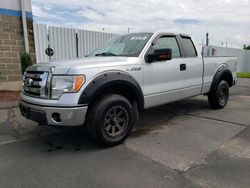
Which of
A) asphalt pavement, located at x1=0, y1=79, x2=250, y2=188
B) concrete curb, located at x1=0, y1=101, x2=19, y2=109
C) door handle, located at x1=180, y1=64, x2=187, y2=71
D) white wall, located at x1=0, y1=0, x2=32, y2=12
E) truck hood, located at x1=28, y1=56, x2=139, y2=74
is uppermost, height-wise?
white wall, located at x1=0, y1=0, x2=32, y2=12

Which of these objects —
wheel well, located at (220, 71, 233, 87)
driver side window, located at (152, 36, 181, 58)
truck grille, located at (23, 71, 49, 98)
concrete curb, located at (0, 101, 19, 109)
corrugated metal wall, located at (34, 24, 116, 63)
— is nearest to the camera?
truck grille, located at (23, 71, 49, 98)

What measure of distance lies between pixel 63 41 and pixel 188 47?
216 inches

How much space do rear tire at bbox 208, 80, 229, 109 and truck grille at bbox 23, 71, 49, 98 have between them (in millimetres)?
4240

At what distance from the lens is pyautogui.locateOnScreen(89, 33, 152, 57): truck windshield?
14.7ft

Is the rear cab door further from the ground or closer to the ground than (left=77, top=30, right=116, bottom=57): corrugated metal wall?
closer to the ground

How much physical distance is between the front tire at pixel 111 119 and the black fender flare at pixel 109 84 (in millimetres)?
194

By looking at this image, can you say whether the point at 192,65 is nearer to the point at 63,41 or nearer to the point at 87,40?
the point at 63,41

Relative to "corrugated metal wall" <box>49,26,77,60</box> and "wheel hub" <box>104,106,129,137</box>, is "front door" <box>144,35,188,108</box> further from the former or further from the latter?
"corrugated metal wall" <box>49,26,77,60</box>

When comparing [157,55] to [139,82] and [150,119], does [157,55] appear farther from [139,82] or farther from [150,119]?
[150,119]

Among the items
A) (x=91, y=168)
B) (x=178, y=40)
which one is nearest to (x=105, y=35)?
(x=178, y=40)

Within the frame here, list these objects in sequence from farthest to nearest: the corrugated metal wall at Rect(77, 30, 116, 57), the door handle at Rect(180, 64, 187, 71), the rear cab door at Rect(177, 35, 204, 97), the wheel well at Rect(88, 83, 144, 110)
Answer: the corrugated metal wall at Rect(77, 30, 116, 57), the rear cab door at Rect(177, 35, 204, 97), the door handle at Rect(180, 64, 187, 71), the wheel well at Rect(88, 83, 144, 110)

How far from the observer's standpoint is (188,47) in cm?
545

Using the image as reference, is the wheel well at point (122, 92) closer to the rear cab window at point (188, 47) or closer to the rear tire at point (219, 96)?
the rear cab window at point (188, 47)

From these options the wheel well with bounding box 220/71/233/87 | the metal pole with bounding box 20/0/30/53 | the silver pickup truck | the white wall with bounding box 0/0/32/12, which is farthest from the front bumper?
the white wall with bounding box 0/0/32/12
